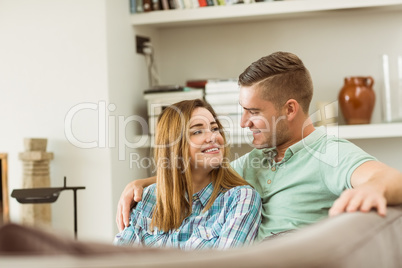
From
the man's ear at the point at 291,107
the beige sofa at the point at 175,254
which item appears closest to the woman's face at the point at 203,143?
the man's ear at the point at 291,107

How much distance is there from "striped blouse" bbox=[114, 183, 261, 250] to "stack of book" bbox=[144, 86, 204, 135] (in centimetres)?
128

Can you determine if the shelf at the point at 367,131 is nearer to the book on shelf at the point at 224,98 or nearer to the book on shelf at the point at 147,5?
the book on shelf at the point at 224,98

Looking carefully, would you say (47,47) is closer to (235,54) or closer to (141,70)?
(141,70)

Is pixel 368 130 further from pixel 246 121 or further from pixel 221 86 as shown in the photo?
pixel 246 121

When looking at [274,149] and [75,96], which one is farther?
[75,96]

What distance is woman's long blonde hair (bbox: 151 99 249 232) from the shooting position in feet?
6.11

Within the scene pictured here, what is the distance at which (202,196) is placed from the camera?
188cm

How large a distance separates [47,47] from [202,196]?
5.44 ft

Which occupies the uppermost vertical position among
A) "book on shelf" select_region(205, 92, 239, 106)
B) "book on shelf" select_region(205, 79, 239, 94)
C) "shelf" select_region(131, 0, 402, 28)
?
"shelf" select_region(131, 0, 402, 28)

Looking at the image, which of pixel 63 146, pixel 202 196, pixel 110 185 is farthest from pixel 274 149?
pixel 63 146

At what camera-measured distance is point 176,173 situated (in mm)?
1921

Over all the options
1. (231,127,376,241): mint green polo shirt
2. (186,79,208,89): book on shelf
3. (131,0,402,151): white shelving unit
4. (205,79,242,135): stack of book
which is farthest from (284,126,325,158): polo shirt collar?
(186,79,208,89): book on shelf

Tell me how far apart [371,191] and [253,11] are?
2170mm

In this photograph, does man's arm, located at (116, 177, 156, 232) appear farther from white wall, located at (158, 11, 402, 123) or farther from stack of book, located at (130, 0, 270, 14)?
white wall, located at (158, 11, 402, 123)
